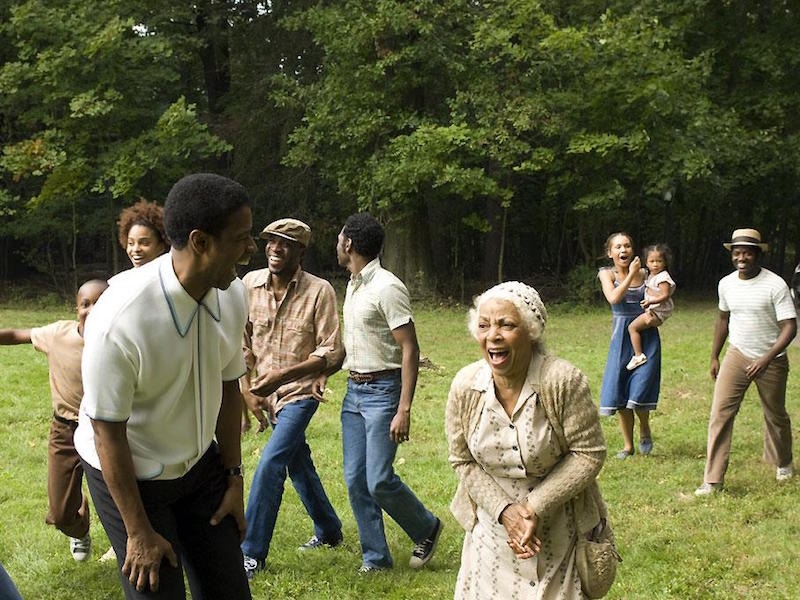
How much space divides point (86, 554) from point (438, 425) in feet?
16.7

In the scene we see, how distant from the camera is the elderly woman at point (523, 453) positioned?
3826 millimetres

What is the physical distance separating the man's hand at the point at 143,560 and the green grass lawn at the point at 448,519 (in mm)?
2594

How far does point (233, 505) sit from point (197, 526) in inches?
5.9

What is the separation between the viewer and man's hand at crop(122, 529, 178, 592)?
3332 mm

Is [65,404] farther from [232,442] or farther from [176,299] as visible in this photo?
[176,299]

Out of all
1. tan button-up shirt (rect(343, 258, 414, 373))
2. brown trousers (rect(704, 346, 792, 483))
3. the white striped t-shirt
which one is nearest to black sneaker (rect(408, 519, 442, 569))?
tan button-up shirt (rect(343, 258, 414, 373))

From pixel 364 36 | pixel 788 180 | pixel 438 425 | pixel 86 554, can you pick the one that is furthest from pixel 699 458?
pixel 788 180

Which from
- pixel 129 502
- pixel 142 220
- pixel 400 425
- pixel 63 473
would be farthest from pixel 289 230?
pixel 129 502

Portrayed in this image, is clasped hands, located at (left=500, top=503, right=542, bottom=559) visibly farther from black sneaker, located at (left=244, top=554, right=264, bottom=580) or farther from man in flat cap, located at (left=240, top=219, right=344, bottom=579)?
black sneaker, located at (left=244, top=554, right=264, bottom=580)

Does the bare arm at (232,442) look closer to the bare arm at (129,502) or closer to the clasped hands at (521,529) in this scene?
the bare arm at (129,502)

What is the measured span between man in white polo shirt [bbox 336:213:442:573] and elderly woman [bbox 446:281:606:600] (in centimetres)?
180

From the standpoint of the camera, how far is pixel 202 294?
11.3ft

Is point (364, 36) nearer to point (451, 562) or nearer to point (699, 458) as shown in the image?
point (699, 458)

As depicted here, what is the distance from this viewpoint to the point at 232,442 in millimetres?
3918
